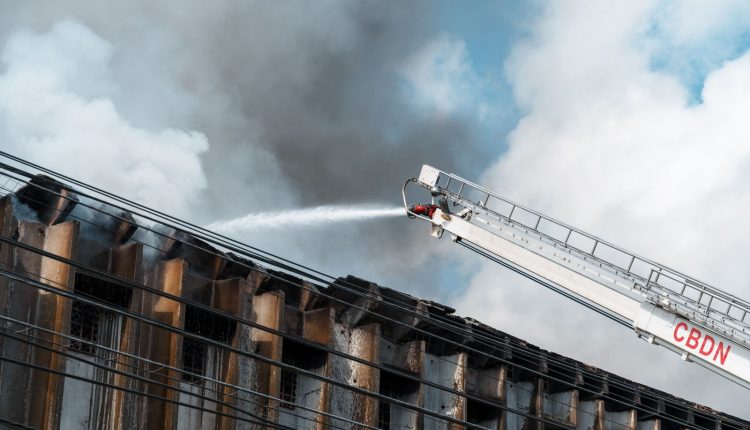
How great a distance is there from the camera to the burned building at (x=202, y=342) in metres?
22.8

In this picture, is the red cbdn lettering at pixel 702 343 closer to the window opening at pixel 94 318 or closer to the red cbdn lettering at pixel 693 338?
the red cbdn lettering at pixel 693 338

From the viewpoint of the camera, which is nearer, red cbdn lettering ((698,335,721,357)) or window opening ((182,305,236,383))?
window opening ((182,305,236,383))

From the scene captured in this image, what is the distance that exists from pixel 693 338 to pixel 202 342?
11.7m

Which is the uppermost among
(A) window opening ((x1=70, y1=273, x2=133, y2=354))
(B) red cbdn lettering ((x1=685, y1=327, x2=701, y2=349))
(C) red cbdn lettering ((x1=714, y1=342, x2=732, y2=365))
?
(B) red cbdn lettering ((x1=685, y1=327, x2=701, y2=349))

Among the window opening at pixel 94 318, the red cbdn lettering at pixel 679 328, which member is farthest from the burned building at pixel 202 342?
the red cbdn lettering at pixel 679 328

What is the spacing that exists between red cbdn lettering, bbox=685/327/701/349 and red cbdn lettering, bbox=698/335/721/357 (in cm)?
16

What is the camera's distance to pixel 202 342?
848 inches

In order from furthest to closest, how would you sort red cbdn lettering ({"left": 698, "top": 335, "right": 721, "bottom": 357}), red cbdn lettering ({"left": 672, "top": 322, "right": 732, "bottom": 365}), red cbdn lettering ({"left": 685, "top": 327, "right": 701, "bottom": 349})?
red cbdn lettering ({"left": 685, "top": 327, "right": 701, "bottom": 349})
red cbdn lettering ({"left": 698, "top": 335, "right": 721, "bottom": 357})
red cbdn lettering ({"left": 672, "top": 322, "right": 732, "bottom": 365})

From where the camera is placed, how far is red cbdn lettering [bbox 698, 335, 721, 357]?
27016 mm

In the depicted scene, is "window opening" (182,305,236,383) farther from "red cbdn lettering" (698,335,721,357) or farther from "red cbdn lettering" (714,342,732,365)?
"red cbdn lettering" (714,342,732,365)

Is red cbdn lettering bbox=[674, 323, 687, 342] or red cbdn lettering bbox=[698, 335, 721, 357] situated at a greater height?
red cbdn lettering bbox=[674, 323, 687, 342]

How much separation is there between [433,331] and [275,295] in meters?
6.45

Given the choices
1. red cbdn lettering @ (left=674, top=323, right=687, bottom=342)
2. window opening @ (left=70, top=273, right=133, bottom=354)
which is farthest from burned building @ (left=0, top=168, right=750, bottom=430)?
red cbdn lettering @ (left=674, top=323, right=687, bottom=342)

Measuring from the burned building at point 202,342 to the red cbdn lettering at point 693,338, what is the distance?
3.43 m
